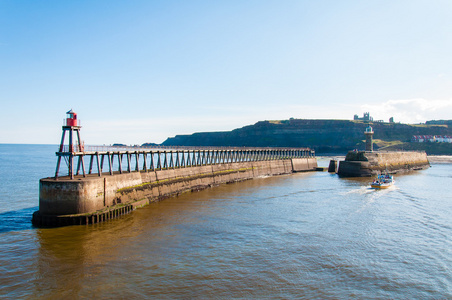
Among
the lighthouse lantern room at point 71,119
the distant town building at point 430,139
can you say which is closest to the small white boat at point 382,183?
the lighthouse lantern room at point 71,119

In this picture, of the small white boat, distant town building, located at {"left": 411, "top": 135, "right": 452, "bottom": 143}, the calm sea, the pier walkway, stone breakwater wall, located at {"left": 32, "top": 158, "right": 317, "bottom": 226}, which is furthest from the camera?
distant town building, located at {"left": 411, "top": 135, "right": 452, "bottom": 143}

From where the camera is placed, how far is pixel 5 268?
795 inches

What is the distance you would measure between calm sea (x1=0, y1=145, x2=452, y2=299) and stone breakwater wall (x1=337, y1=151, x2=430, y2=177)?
137 ft

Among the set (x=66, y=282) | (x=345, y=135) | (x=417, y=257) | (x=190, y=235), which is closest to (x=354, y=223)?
(x=417, y=257)

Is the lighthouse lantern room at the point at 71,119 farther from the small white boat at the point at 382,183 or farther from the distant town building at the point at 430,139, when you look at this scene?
the distant town building at the point at 430,139

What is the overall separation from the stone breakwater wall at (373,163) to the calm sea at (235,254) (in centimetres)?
4171

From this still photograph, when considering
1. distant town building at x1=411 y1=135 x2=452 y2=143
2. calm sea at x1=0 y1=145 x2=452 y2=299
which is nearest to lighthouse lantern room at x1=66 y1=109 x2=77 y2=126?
calm sea at x1=0 y1=145 x2=452 y2=299

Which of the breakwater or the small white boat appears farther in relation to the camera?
the small white boat

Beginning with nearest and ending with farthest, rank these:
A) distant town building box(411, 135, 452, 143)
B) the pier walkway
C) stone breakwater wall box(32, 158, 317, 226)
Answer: stone breakwater wall box(32, 158, 317, 226)
the pier walkway
distant town building box(411, 135, 452, 143)

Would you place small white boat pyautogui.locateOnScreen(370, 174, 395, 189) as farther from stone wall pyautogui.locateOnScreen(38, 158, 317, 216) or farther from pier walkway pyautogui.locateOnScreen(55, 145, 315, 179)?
pier walkway pyautogui.locateOnScreen(55, 145, 315, 179)

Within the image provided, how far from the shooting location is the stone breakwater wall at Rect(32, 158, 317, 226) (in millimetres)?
28969

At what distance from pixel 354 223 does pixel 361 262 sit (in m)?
10.7

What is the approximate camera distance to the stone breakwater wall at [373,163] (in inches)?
3152

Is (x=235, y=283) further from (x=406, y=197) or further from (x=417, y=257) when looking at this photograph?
(x=406, y=197)
